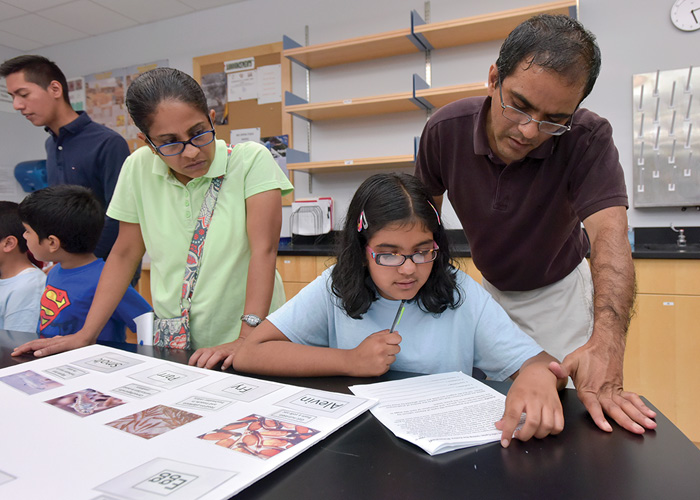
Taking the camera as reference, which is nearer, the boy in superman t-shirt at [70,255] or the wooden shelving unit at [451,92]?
the boy in superman t-shirt at [70,255]

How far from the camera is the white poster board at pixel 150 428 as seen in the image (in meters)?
0.47

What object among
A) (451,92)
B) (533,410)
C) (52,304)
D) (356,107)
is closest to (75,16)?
(356,107)

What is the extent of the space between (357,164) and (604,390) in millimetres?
2455

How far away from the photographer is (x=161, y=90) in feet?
3.34

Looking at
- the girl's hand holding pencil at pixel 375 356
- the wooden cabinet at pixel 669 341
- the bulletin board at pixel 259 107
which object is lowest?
the wooden cabinet at pixel 669 341

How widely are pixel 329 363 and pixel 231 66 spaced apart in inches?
135

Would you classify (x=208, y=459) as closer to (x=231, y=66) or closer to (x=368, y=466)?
(x=368, y=466)

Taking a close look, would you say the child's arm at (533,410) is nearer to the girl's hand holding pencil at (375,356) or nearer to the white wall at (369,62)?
the girl's hand holding pencil at (375,356)

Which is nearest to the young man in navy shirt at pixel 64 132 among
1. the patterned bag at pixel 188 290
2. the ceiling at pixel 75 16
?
the patterned bag at pixel 188 290

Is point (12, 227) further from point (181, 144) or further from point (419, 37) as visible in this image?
point (419, 37)

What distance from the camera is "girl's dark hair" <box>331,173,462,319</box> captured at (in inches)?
38.3

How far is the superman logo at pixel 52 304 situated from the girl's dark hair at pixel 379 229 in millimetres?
923

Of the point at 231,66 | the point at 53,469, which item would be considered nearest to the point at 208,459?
the point at 53,469

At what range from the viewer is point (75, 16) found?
3.86m
